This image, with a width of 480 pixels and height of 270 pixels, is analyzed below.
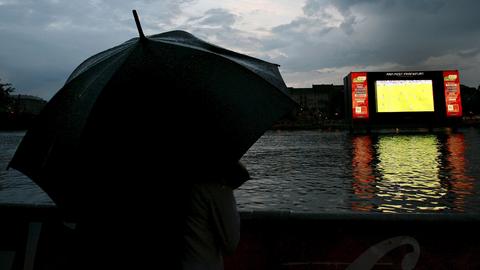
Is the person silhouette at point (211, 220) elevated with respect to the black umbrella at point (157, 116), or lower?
lower

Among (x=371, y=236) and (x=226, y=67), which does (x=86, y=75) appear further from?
(x=371, y=236)

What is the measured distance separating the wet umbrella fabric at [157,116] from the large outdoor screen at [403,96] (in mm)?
41975

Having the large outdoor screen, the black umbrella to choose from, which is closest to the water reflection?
the black umbrella

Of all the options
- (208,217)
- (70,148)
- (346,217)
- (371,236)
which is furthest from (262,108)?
(371,236)

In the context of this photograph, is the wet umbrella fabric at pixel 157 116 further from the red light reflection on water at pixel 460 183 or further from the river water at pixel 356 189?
the red light reflection on water at pixel 460 183

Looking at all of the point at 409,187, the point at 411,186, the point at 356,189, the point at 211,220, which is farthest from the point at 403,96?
the point at 211,220

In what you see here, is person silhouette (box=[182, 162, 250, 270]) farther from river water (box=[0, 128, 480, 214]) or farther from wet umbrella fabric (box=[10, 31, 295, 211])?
river water (box=[0, 128, 480, 214])

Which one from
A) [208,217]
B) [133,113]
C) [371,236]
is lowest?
[371,236]

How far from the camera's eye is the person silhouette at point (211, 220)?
159cm

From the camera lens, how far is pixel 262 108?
6.12 ft

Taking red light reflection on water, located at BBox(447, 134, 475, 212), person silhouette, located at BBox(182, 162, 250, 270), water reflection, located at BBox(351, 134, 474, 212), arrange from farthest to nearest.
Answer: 1. red light reflection on water, located at BBox(447, 134, 475, 212)
2. water reflection, located at BBox(351, 134, 474, 212)
3. person silhouette, located at BBox(182, 162, 250, 270)

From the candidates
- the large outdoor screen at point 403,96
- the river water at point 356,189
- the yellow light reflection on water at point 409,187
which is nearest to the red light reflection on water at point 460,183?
the river water at point 356,189

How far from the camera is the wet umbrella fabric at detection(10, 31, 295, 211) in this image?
162 cm

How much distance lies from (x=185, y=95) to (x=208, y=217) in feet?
1.68
